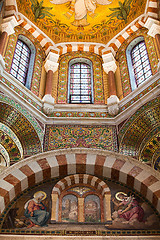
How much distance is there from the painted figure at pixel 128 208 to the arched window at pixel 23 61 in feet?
16.1

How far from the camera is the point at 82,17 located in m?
12.9

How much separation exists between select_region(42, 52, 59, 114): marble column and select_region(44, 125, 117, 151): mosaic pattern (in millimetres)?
720

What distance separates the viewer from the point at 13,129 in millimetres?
9094

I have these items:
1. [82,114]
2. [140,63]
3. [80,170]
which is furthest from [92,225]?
[140,63]

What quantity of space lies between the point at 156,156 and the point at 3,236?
14.8 feet

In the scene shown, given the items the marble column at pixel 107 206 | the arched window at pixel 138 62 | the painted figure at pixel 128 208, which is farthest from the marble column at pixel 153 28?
the marble column at pixel 107 206

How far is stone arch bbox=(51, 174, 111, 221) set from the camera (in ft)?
26.1

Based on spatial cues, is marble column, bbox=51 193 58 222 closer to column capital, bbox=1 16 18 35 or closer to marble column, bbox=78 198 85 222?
marble column, bbox=78 198 85 222

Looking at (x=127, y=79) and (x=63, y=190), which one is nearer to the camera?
(x=63, y=190)

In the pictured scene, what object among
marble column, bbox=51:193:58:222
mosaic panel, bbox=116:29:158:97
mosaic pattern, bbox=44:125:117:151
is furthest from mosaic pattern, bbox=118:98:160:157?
marble column, bbox=51:193:58:222

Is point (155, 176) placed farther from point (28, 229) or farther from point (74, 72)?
point (74, 72)

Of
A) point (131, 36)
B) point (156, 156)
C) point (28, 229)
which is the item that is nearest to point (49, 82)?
point (131, 36)

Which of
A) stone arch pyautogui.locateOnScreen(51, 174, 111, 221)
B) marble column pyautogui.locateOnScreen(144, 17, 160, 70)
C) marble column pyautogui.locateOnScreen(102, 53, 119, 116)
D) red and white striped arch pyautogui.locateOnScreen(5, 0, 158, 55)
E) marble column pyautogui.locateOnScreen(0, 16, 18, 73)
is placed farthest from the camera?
red and white striped arch pyautogui.locateOnScreen(5, 0, 158, 55)

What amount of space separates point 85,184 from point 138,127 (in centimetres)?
226
